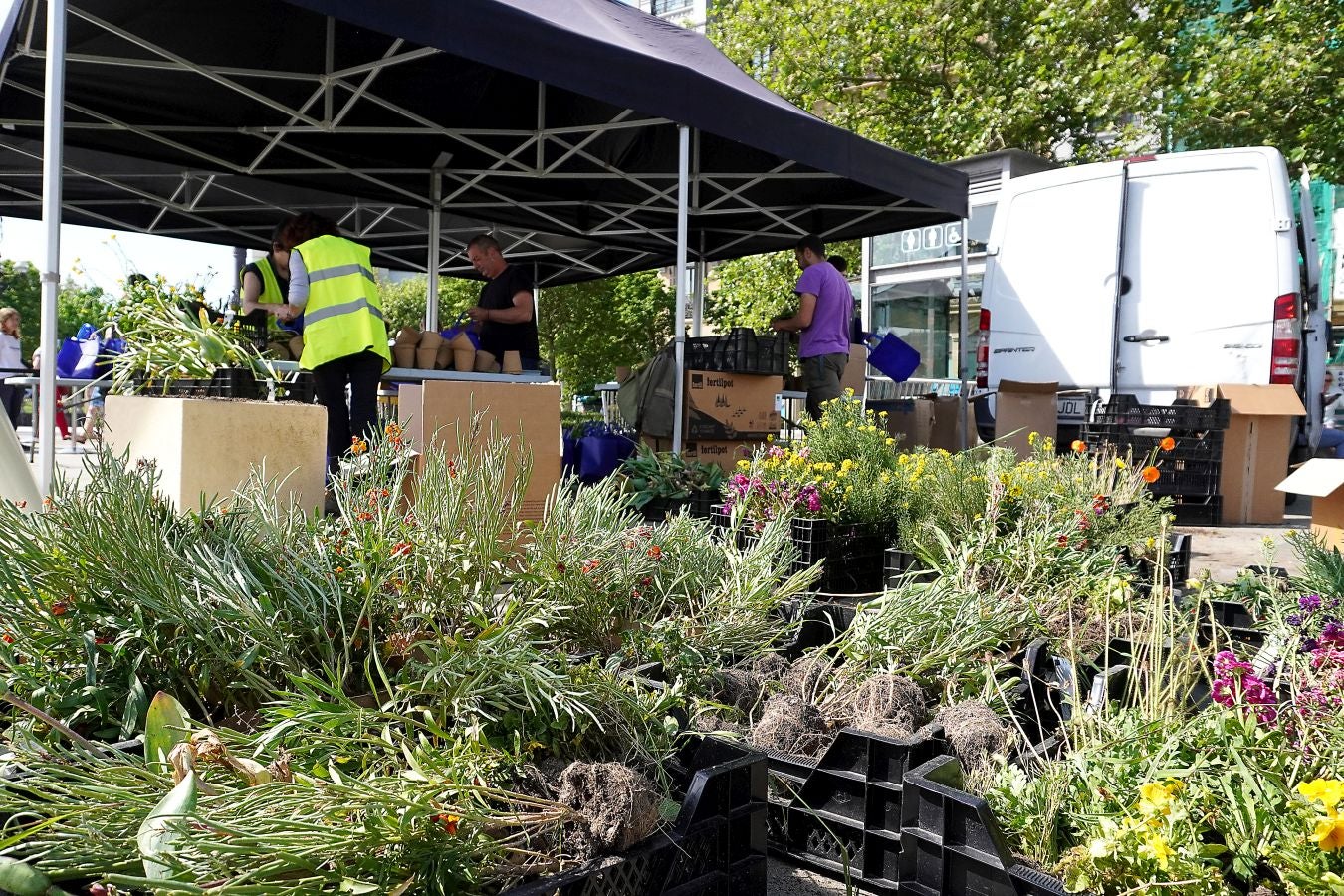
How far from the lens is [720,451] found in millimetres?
6520

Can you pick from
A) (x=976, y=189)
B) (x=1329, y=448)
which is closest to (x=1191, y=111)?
(x=976, y=189)

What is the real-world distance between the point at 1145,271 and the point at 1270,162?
1.14 meters

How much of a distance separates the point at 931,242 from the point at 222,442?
858cm

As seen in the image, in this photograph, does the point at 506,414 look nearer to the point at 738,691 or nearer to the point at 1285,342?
the point at 738,691

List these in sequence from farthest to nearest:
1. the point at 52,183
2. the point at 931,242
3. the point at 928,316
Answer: the point at 928,316, the point at 931,242, the point at 52,183

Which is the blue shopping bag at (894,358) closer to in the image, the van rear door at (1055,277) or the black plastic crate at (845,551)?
the van rear door at (1055,277)

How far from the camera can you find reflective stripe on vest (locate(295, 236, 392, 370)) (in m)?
4.77

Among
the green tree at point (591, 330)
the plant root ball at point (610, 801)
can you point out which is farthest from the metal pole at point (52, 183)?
the green tree at point (591, 330)

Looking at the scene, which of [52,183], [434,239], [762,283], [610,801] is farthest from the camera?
[762,283]

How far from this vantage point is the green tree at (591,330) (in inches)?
928

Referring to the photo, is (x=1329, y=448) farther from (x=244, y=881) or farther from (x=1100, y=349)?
(x=244, y=881)

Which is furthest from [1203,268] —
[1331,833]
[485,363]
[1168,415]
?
[1331,833]

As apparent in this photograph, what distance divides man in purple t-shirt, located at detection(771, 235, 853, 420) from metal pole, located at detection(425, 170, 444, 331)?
3.40 m

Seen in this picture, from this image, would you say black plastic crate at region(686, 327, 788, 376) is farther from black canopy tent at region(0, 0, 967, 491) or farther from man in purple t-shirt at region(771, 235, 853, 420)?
black canopy tent at region(0, 0, 967, 491)
